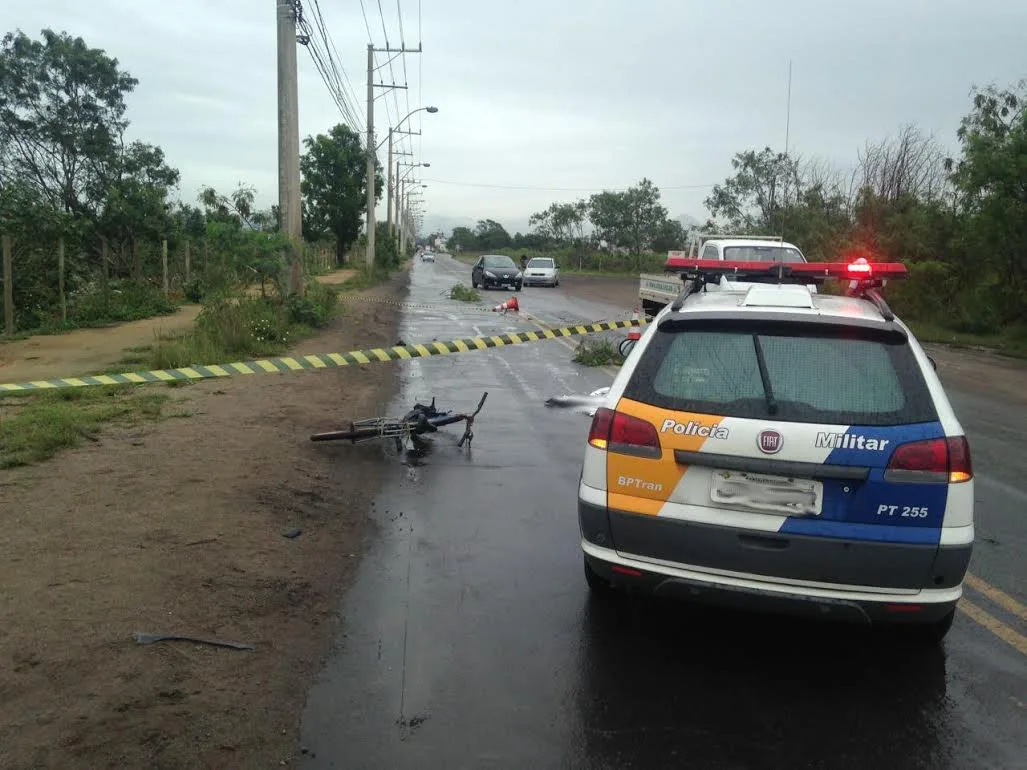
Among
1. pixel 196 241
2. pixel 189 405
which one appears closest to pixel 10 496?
pixel 189 405

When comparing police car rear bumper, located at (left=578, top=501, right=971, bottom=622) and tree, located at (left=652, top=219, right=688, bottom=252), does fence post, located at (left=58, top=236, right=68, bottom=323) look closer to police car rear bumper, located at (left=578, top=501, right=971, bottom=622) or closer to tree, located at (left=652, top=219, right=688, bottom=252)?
police car rear bumper, located at (left=578, top=501, right=971, bottom=622)

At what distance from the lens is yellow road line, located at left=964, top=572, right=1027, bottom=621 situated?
4.57m

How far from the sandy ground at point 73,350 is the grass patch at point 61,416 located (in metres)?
1.89

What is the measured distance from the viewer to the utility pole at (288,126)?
650 inches

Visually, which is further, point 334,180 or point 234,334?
point 334,180

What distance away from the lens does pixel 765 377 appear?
12.6 feet

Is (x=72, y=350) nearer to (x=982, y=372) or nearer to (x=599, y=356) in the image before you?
(x=599, y=356)

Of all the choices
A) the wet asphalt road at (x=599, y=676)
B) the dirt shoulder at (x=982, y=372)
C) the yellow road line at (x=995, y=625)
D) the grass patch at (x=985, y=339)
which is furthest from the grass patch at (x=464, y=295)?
the yellow road line at (x=995, y=625)

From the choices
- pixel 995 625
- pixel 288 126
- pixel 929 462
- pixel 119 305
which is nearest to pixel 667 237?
pixel 119 305

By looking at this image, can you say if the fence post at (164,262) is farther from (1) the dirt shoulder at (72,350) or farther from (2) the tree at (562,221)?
(2) the tree at (562,221)

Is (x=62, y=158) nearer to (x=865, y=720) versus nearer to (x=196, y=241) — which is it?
(x=196, y=241)

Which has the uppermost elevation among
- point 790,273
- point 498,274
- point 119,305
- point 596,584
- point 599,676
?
point 498,274

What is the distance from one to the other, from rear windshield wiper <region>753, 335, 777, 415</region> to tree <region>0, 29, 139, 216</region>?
106 feet

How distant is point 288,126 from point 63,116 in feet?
70.5
